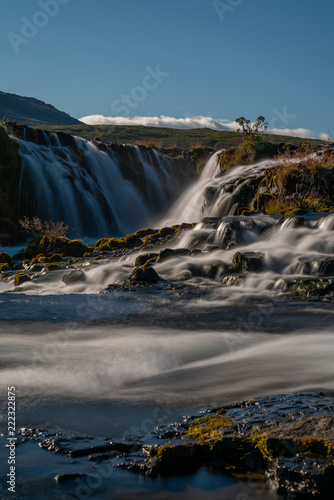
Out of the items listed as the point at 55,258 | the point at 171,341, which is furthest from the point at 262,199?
the point at 171,341

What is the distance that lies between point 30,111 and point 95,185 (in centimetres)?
14819

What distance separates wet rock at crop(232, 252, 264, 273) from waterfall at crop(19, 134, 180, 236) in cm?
1880

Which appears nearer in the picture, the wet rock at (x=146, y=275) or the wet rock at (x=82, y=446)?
the wet rock at (x=82, y=446)

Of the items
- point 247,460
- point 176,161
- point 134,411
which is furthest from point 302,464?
point 176,161

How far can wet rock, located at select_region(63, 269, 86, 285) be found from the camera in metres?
14.7

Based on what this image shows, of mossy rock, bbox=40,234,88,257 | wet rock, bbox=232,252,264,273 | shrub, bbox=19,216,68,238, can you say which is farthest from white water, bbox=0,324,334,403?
shrub, bbox=19,216,68,238

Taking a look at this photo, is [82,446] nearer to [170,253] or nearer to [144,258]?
[170,253]

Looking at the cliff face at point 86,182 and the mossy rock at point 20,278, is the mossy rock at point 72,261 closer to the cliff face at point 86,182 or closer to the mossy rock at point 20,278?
the mossy rock at point 20,278

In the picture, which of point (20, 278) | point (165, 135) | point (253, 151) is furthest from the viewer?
point (165, 135)

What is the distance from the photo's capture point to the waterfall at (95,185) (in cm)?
3067

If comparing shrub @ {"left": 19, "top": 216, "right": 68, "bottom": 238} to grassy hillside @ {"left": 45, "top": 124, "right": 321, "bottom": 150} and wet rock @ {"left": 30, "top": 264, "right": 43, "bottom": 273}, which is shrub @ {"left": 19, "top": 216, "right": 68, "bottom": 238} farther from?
grassy hillside @ {"left": 45, "top": 124, "right": 321, "bottom": 150}

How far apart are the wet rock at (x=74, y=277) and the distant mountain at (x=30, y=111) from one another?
472 feet

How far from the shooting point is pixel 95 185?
113ft

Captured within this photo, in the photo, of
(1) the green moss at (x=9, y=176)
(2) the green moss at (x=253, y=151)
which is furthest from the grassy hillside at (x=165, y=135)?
(1) the green moss at (x=9, y=176)
